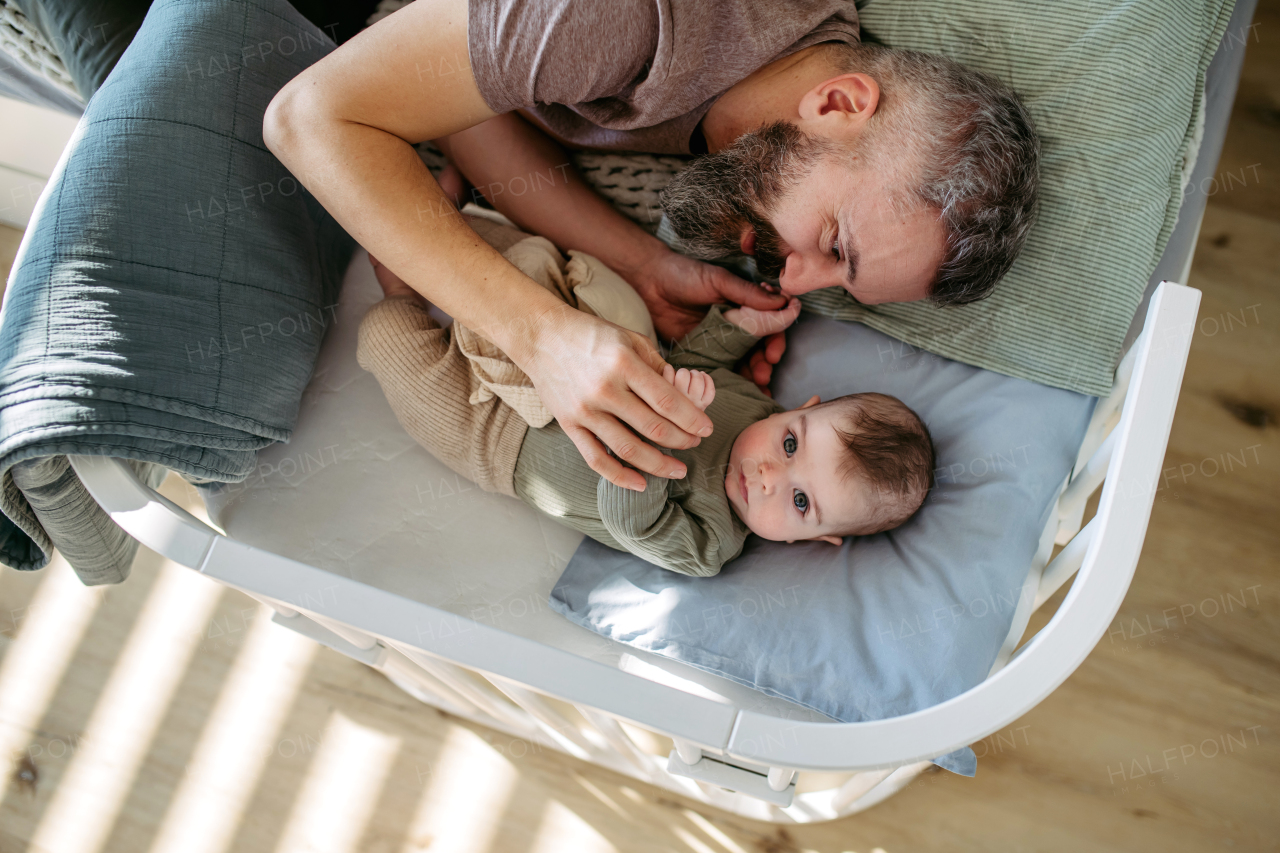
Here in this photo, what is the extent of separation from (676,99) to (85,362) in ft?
2.30

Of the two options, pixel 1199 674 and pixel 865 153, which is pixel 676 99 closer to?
pixel 865 153

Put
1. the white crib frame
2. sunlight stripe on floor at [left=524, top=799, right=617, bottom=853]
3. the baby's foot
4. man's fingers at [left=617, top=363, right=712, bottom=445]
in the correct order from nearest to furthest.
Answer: the white crib frame
man's fingers at [left=617, top=363, right=712, bottom=445]
the baby's foot
sunlight stripe on floor at [left=524, top=799, right=617, bottom=853]

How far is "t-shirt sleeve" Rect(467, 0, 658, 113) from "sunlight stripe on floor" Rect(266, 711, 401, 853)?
A: 3.34 ft

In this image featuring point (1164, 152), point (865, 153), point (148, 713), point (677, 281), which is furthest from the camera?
point (148, 713)

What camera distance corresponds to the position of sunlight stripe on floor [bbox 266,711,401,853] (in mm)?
1243

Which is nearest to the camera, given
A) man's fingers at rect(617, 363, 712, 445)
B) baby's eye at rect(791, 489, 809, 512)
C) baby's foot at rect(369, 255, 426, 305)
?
man's fingers at rect(617, 363, 712, 445)

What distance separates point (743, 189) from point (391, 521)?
2.04ft

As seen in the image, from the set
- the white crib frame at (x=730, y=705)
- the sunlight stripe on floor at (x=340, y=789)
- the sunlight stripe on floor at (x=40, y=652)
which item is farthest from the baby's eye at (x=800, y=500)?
the sunlight stripe on floor at (x=40, y=652)

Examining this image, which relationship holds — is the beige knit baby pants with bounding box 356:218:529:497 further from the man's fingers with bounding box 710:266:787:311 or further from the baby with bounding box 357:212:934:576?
the man's fingers with bounding box 710:266:787:311

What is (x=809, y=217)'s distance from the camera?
92 cm

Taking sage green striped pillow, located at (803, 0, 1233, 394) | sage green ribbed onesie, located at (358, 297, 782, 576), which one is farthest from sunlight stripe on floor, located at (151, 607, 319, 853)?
sage green striped pillow, located at (803, 0, 1233, 394)

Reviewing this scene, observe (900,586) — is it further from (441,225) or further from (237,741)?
(237,741)

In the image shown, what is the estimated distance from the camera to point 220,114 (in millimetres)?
937

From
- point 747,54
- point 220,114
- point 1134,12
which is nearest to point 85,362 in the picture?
point 220,114
